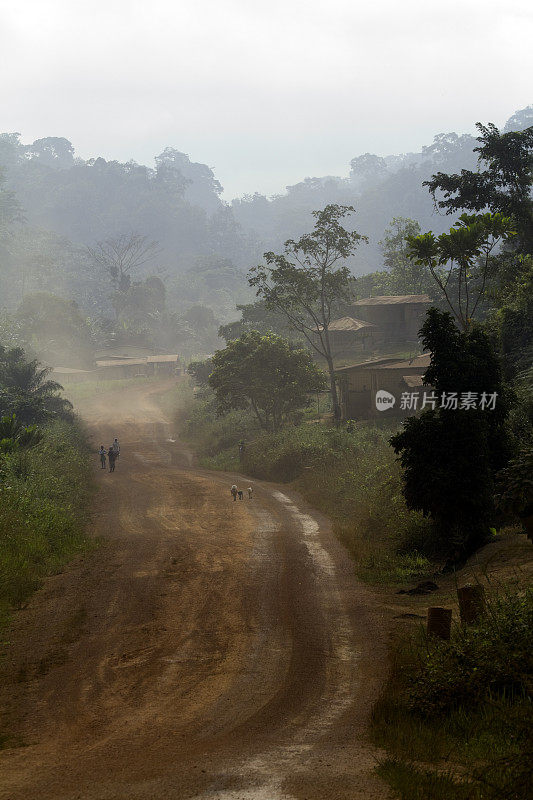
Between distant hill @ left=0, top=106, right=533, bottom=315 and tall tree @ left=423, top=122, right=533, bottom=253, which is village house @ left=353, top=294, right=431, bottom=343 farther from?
distant hill @ left=0, top=106, right=533, bottom=315

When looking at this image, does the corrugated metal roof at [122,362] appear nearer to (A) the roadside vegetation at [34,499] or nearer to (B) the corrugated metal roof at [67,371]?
(B) the corrugated metal roof at [67,371]

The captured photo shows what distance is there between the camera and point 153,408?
63438 millimetres

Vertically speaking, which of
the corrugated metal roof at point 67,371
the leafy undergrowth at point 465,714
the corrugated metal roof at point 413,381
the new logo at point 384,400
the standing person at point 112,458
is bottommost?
the leafy undergrowth at point 465,714

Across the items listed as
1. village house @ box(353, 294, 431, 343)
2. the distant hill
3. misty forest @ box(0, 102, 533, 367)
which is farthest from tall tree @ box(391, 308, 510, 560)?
the distant hill

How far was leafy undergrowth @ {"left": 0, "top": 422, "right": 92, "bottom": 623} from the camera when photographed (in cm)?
1452

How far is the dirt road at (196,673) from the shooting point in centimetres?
648

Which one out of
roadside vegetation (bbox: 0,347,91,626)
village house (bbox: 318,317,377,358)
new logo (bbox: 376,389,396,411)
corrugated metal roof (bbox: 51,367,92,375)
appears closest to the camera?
roadside vegetation (bbox: 0,347,91,626)

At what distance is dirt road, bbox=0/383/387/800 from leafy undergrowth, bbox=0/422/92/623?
1.94ft

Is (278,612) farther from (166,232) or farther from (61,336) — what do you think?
(166,232)

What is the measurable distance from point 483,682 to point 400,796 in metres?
2.36

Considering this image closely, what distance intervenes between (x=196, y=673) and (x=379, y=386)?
3243cm

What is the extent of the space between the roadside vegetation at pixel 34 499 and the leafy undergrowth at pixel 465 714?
7.78 meters

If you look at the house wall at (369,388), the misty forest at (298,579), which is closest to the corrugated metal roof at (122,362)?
the misty forest at (298,579)

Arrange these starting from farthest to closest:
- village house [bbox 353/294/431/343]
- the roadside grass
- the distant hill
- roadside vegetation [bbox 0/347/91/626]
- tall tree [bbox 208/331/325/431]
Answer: the distant hill < village house [bbox 353/294/431/343] < tall tree [bbox 208/331/325/431] < the roadside grass < roadside vegetation [bbox 0/347/91/626]
